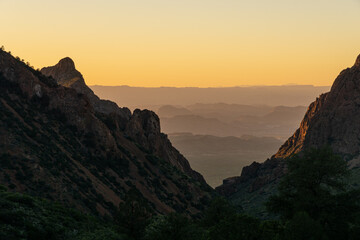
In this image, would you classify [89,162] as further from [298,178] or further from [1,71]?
[298,178]

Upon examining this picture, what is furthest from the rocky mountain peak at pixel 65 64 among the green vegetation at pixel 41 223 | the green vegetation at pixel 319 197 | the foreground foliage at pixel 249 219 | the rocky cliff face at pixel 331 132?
the green vegetation at pixel 319 197

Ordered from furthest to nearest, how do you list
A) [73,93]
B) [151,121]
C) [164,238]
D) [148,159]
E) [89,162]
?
[151,121] → [148,159] → [73,93] → [89,162] → [164,238]

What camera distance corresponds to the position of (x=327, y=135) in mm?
144875

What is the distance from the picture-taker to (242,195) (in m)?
134

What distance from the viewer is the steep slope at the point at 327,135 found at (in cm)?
13088

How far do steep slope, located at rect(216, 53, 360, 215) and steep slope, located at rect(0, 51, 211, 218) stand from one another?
108ft

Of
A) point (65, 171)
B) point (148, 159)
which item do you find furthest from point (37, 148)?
point (148, 159)

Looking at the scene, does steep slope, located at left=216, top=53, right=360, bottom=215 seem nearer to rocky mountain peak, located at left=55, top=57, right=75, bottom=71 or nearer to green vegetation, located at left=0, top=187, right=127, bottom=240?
rocky mountain peak, located at left=55, top=57, right=75, bottom=71

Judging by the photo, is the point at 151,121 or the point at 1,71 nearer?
Result: the point at 1,71

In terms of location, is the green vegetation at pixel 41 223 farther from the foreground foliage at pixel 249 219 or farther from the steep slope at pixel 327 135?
the steep slope at pixel 327 135

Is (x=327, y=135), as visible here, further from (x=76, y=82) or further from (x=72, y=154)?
(x=72, y=154)

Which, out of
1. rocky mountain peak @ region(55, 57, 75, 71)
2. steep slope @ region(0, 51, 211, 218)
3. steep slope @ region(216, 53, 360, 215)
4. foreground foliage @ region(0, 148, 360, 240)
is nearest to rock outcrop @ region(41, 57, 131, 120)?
rocky mountain peak @ region(55, 57, 75, 71)

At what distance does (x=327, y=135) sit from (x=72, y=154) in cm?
9581

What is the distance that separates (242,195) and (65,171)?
75.9 m
